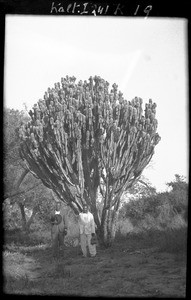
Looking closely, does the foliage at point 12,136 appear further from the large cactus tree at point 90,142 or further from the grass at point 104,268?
the grass at point 104,268

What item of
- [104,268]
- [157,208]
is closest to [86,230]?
[104,268]

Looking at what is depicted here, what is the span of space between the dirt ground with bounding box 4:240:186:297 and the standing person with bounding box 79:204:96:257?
0.23m

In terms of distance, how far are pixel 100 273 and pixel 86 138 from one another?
12.2 feet

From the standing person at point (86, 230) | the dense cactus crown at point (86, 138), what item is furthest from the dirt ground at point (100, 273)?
the dense cactus crown at point (86, 138)

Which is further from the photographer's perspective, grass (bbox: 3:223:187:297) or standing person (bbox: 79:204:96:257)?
standing person (bbox: 79:204:96:257)

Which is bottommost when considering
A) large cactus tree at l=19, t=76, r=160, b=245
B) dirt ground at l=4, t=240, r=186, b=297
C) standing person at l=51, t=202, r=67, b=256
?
dirt ground at l=4, t=240, r=186, b=297

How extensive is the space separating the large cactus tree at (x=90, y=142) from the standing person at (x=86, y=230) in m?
0.33

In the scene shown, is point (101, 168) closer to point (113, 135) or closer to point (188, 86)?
point (113, 135)

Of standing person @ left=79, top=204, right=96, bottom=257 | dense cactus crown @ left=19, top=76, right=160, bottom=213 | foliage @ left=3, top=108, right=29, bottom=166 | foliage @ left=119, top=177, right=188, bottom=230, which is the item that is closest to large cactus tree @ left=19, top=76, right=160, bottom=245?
dense cactus crown @ left=19, top=76, right=160, bottom=213

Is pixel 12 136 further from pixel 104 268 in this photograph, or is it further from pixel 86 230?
pixel 104 268

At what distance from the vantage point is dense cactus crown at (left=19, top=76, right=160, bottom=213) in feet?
33.6

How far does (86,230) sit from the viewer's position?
10156mm

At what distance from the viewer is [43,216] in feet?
44.6

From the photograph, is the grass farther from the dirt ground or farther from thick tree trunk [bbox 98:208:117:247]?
thick tree trunk [bbox 98:208:117:247]
